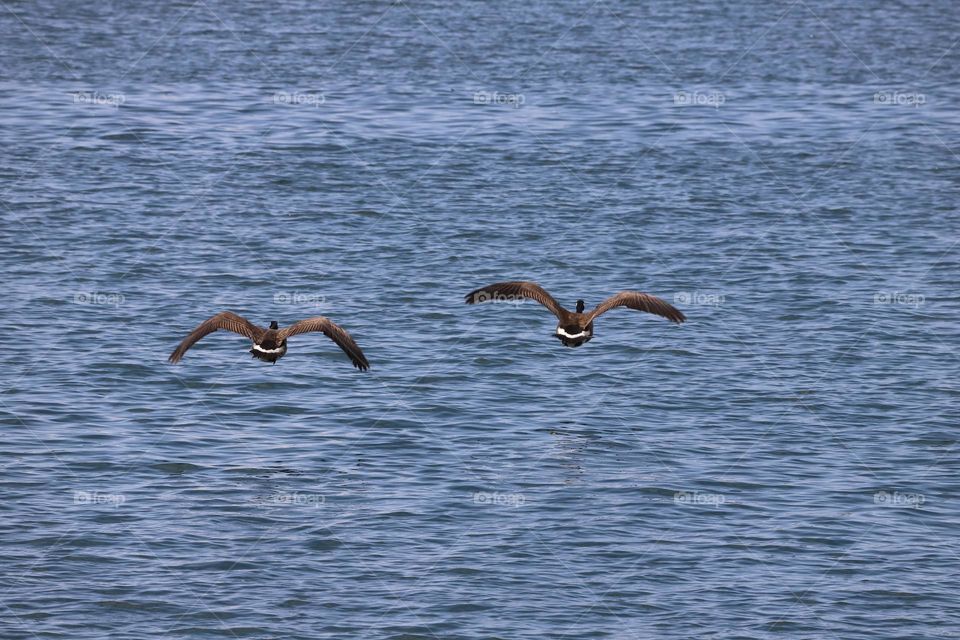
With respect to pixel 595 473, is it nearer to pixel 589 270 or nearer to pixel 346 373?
pixel 346 373

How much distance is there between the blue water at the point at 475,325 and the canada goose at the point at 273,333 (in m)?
2.43

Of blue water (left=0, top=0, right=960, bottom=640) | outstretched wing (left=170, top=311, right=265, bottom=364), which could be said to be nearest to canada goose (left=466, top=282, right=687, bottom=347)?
blue water (left=0, top=0, right=960, bottom=640)

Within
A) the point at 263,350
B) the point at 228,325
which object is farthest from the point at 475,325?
the point at 263,350

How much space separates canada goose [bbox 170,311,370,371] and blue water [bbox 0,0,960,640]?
2.43 metres

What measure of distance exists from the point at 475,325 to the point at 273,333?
1037 centimetres

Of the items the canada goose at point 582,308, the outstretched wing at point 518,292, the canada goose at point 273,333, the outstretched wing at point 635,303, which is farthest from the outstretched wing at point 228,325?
the outstretched wing at point 635,303

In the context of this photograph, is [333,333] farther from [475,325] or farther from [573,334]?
[475,325]

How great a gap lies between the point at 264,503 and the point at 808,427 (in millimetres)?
9697

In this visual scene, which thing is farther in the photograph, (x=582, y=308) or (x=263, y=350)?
(x=582, y=308)

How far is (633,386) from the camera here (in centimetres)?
2944

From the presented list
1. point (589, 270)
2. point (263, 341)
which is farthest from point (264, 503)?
point (589, 270)

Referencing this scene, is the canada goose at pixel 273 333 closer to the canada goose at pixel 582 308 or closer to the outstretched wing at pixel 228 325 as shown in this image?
the outstretched wing at pixel 228 325

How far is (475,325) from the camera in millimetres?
32969

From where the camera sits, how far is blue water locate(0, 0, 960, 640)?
21.6 meters
